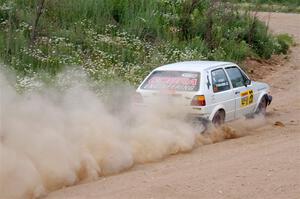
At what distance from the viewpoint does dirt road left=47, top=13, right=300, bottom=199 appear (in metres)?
8.66

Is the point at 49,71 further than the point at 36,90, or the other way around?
the point at 49,71

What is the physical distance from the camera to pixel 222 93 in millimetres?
13125

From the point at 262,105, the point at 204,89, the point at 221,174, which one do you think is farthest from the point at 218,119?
the point at 221,174

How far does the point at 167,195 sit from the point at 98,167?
1671mm

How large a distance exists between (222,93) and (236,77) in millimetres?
1009

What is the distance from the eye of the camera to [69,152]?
949cm

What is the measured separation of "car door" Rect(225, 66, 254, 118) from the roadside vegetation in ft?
10.2

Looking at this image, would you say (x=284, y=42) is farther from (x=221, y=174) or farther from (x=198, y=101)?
(x=221, y=174)

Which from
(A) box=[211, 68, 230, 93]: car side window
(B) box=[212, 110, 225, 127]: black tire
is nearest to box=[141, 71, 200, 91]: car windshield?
(A) box=[211, 68, 230, 93]: car side window

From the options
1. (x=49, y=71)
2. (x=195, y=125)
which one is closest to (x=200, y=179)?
(x=195, y=125)

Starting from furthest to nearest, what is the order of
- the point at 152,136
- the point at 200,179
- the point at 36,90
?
the point at 36,90 → the point at 152,136 → the point at 200,179

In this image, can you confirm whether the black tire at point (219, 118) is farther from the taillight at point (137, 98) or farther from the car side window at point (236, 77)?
the taillight at point (137, 98)

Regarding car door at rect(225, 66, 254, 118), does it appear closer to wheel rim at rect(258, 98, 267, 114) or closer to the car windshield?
wheel rim at rect(258, 98, 267, 114)

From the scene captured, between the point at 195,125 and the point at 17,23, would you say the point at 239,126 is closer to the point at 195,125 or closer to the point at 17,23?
the point at 195,125
